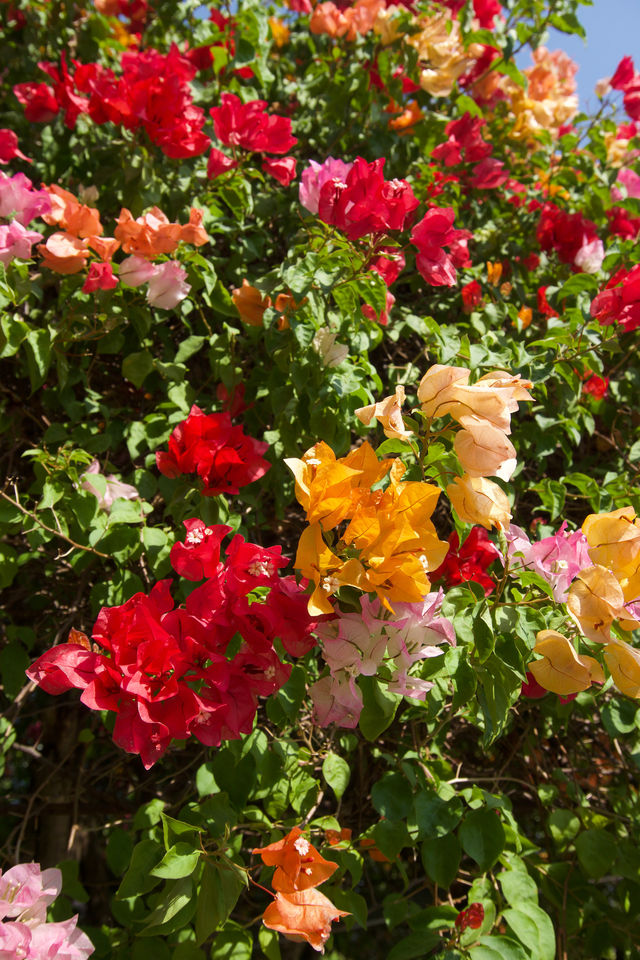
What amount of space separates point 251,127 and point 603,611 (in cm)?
110

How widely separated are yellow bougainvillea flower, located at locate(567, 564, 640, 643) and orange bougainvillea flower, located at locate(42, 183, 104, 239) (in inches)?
37.9

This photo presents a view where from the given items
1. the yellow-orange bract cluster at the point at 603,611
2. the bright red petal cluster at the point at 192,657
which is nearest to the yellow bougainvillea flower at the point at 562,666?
the yellow-orange bract cluster at the point at 603,611

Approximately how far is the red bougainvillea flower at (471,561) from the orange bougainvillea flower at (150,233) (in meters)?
0.67

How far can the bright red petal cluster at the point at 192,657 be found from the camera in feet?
2.63

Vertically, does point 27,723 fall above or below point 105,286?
below

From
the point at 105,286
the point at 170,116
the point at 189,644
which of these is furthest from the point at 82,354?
the point at 189,644

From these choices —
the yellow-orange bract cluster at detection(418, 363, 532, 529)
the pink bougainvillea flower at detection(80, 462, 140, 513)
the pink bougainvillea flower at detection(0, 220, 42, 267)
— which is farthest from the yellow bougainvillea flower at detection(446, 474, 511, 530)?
the pink bougainvillea flower at detection(0, 220, 42, 267)

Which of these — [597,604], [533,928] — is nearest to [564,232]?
[597,604]

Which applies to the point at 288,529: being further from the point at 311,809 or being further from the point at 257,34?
the point at 257,34

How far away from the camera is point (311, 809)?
1110 mm

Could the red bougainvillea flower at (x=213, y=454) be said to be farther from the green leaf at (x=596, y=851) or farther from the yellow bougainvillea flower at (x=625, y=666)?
the green leaf at (x=596, y=851)

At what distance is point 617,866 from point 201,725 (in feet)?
2.59

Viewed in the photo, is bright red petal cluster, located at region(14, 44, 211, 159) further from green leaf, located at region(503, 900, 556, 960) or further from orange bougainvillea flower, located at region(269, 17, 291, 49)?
green leaf, located at region(503, 900, 556, 960)

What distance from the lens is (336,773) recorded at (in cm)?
A: 112
